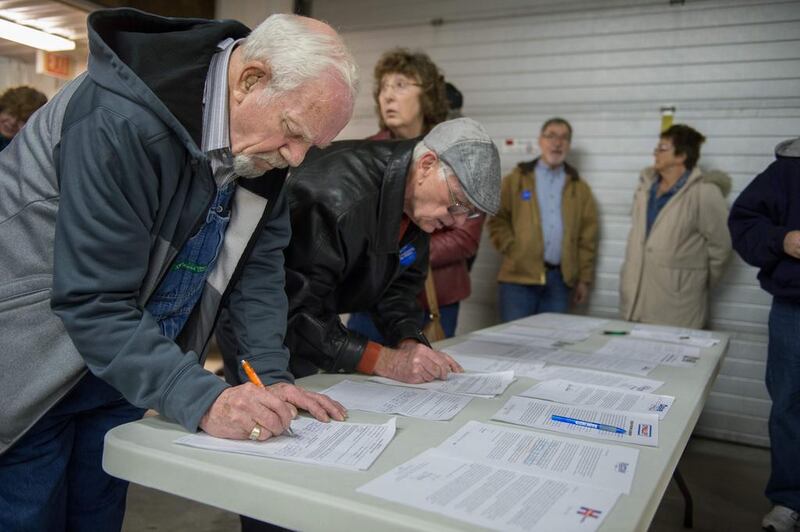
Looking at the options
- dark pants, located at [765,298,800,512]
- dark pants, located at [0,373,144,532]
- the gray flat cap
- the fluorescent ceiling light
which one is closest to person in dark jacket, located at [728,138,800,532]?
dark pants, located at [765,298,800,512]

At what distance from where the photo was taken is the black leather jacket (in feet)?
5.29

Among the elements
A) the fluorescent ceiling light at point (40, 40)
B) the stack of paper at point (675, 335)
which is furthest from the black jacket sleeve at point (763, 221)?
the fluorescent ceiling light at point (40, 40)

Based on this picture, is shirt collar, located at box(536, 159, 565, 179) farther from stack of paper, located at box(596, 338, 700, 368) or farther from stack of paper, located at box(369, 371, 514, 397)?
stack of paper, located at box(369, 371, 514, 397)

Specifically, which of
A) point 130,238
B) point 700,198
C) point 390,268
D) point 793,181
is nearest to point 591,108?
point 700,198

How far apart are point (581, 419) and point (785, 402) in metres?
1.89

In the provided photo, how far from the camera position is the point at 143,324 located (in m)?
1.02

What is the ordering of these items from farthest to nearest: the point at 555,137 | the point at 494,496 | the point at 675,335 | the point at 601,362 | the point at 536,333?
the point at 555,137
the point at 675,335
the point at 536,333
the point at 601,362
the point at 494,496

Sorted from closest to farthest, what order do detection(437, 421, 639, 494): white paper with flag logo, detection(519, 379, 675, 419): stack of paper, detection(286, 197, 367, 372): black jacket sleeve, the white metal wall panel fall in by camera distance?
detection(437, 421, 639, 494): white paper with flag logo
detection(519, 379, 675, 419): stack of paper
detection(286, 197, 367, 372): black jacket sleeve
the white metal wall panel

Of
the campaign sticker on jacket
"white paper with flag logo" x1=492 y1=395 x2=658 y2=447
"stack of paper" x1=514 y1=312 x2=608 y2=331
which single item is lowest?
"stack of paper" x1=514 y1=312 x2=608 y2=331

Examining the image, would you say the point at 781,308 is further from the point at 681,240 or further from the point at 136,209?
the point at 136,209

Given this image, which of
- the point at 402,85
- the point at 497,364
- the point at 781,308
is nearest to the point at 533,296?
the point at 781,308

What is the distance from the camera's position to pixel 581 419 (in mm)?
1289

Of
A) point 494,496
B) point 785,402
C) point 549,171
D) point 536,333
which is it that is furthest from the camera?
point 549,171

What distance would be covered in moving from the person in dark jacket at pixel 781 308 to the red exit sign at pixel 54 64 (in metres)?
4.26
